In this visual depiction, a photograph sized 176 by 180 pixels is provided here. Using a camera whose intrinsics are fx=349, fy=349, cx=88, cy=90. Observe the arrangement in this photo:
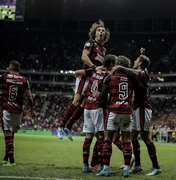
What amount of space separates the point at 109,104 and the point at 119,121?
537 mm


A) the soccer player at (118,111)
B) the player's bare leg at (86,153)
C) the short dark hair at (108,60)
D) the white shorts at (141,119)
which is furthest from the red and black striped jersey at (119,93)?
the player's bare leg at (86,153)

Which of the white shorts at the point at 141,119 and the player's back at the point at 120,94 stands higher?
the player's back at the point at 120,94

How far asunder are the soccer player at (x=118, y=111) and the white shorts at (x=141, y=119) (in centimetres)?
62

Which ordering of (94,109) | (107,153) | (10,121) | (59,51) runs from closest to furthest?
(107,153)
(94,109)
(10,121)
(59,51)

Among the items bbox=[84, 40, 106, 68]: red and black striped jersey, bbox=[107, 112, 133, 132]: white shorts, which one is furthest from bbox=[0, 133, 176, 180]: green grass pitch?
bbox=[84, 40, 106, 68]: red and black striped jersey

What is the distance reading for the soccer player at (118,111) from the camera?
719cm

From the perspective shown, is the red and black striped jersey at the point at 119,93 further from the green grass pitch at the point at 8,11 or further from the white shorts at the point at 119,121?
the green grass pitch at the point at 8,11

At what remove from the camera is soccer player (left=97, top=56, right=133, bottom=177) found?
719cm

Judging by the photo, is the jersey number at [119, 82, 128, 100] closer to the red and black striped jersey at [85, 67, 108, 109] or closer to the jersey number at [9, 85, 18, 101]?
the red and black striped jersey at [85, 67, 108, 109]

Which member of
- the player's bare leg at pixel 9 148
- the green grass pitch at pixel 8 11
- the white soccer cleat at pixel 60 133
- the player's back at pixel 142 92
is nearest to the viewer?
the player's back at pixel 142 92

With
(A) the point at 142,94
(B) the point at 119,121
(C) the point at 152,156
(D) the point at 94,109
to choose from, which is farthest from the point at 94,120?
(C) the point at 152,156

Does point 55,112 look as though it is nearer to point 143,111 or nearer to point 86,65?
point 86,65

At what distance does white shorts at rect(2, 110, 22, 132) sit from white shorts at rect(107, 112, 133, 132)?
279 centimetres

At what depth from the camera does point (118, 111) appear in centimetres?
718
